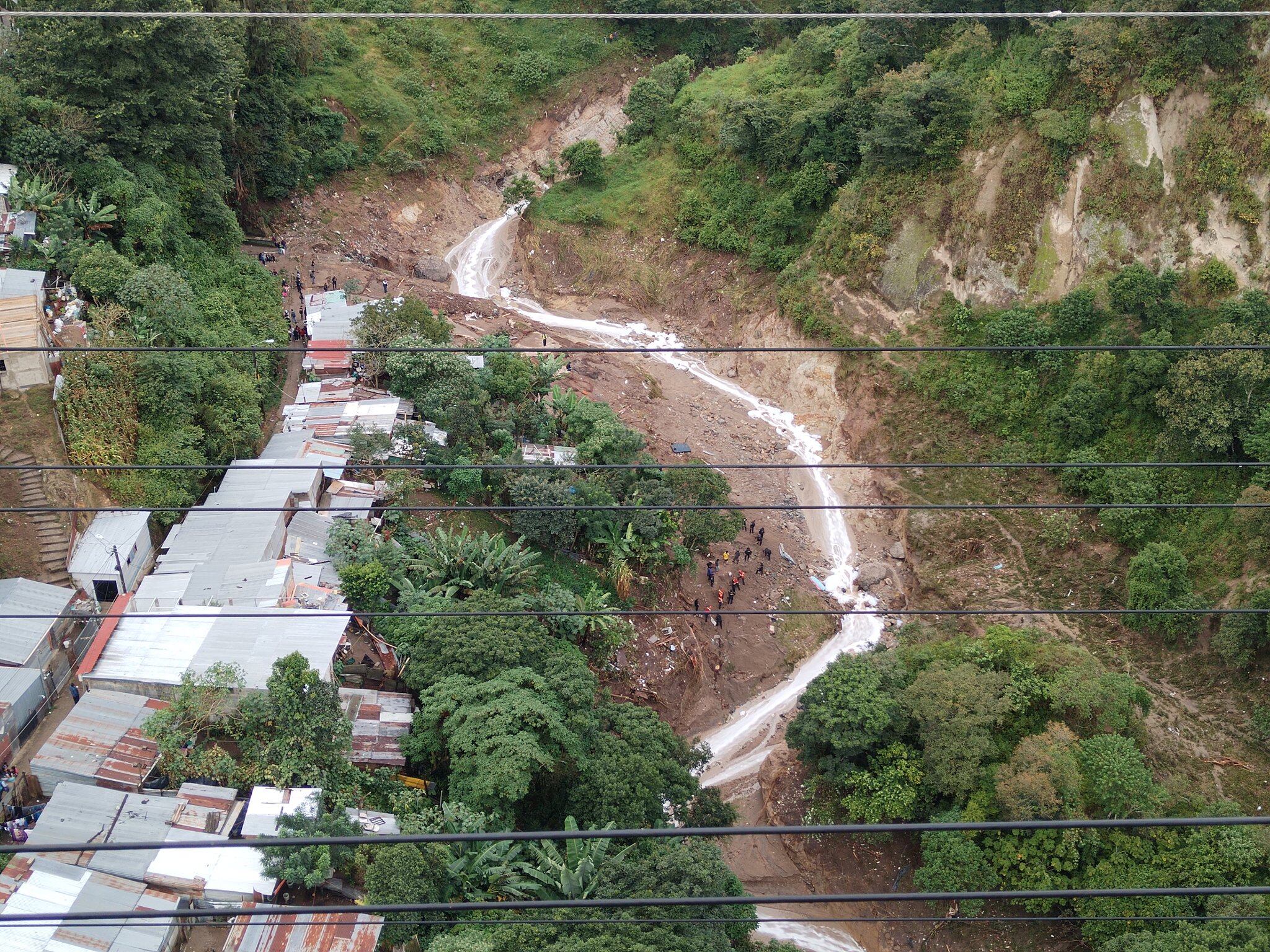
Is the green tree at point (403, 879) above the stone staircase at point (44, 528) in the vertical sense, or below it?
below

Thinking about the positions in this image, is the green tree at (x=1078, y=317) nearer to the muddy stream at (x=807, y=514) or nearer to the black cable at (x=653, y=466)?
the muddy stream at (x=807, y=514)

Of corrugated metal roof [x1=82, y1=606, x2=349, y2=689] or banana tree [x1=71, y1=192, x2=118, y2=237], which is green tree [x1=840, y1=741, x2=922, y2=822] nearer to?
corrugated metal roof [x1=82, y1=606, x2=349, y2=689]

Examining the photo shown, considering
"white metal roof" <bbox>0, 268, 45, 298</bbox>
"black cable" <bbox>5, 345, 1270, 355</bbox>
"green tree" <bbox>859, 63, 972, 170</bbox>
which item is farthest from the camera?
"green tree" <bbox>859, 63, 972, 170</bbox>

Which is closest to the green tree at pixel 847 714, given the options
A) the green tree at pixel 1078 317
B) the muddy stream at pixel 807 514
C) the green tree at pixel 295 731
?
the muddy stream at pixel 807 514

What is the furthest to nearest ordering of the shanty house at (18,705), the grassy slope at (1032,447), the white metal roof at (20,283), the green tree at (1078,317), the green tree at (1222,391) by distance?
the green tree at (1078,317), the green tree at (1222,391), the white metal roof at (20,283), the grassy slope at (1032,447), the shanty house at (18,705)

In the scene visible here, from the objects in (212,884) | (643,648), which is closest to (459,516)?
(643,648)

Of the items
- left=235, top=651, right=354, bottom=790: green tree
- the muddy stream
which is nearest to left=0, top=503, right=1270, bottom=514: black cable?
the muddy stream
